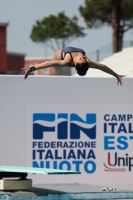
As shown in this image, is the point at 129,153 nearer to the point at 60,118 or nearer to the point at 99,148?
the point at 99,148

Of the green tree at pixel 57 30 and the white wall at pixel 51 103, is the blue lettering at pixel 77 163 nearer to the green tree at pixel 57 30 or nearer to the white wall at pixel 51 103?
the white wall at pixel 51 103

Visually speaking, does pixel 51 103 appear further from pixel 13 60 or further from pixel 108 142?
pixel 13 60

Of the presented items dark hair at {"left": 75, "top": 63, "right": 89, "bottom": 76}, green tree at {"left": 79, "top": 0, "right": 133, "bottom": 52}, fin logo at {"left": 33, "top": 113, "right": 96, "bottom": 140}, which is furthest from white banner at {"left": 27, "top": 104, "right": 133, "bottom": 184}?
green tree at {"left": 79, "top": 0, "right": 133, "bottom": 52}

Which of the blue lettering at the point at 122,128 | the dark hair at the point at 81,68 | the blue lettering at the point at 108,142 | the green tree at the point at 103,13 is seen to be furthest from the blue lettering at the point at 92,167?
the green tree at the point at 103,13

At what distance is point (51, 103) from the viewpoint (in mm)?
14219

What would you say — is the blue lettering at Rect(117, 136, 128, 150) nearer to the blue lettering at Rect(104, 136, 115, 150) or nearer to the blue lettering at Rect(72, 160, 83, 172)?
the blue lettering at Rect(104, 136, 115, 150)

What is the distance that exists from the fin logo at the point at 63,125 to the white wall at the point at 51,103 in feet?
0.37

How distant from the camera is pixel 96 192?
1261 centimetres

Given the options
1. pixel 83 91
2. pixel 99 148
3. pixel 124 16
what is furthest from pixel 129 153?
pixel 124 16

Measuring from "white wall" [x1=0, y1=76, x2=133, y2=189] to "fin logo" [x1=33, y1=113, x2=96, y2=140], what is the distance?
112mm

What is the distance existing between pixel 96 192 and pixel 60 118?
2289 millimetres

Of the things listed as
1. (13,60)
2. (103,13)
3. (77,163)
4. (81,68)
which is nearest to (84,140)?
(77,163)

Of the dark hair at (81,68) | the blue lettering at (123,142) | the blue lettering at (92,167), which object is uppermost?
the dark hair at (81,68)

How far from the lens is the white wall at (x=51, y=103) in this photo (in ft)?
46.1
